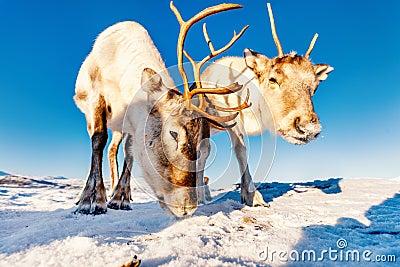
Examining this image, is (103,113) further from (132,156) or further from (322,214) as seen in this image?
(322,214)

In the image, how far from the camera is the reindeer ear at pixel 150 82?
3.89m

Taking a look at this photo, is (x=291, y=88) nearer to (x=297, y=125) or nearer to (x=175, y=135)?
(x=297, y=125)

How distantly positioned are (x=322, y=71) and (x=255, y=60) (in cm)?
130

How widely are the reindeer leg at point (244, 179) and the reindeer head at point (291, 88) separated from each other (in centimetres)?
81

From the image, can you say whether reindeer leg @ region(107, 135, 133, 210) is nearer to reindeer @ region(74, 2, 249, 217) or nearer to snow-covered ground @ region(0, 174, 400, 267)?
reindeer @ region(74, 2, 249, 217)

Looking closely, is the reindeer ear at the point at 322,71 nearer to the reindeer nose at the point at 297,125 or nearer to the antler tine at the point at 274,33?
the antler tine at the point at 274,33

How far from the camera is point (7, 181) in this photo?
10.6 meters

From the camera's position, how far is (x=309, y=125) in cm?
485

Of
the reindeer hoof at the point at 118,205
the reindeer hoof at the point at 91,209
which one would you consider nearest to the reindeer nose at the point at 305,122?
the reindeer hoof at the point at 118,205

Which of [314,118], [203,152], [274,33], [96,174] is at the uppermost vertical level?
[274,33]

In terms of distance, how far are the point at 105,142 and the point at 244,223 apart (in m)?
2.55

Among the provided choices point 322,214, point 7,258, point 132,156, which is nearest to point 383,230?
point 322,214

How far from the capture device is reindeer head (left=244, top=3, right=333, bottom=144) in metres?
4.99

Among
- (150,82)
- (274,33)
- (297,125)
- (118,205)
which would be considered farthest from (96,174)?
(274,33)
